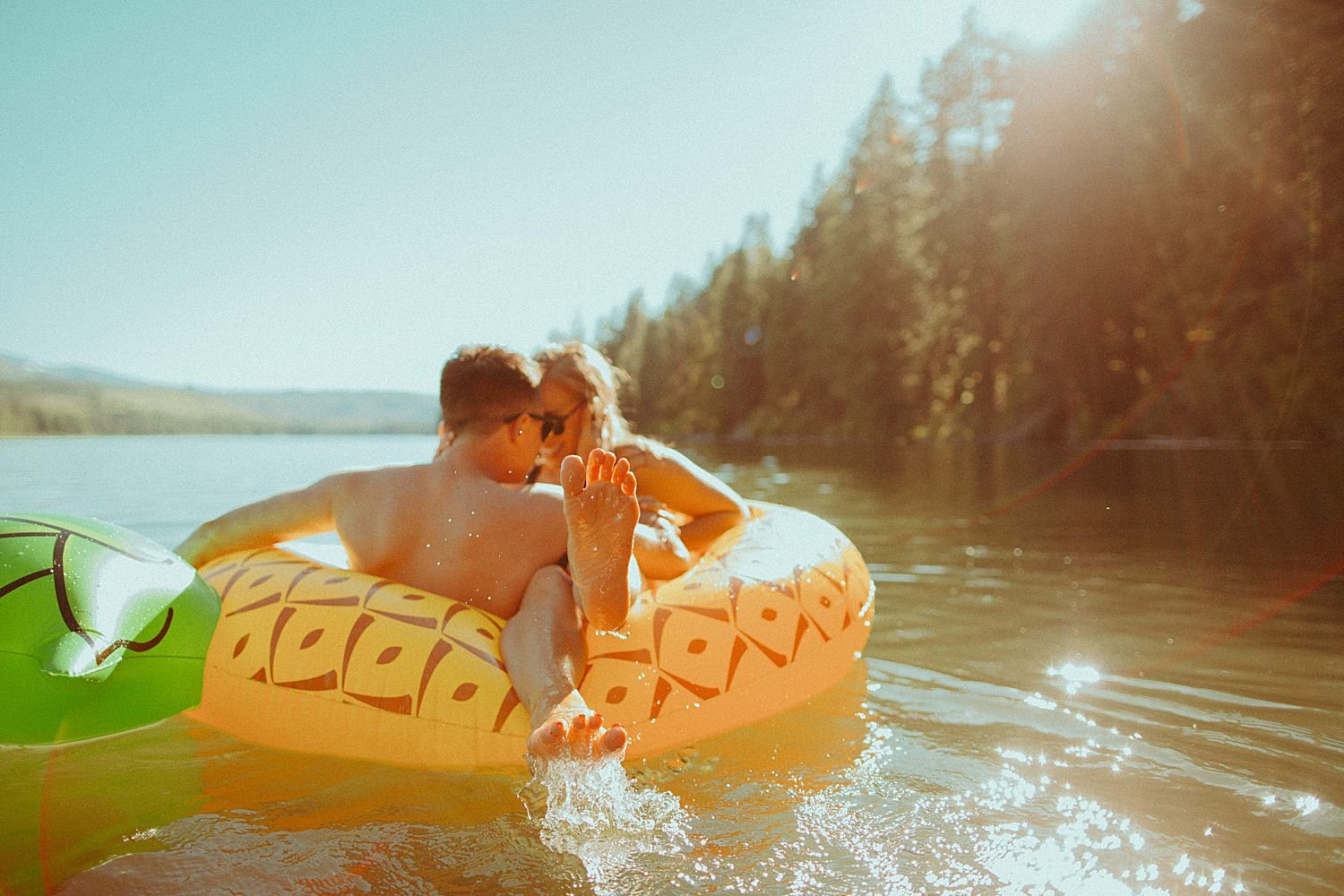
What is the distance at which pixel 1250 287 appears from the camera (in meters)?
19.4

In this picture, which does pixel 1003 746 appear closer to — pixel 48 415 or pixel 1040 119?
pixel 1040 119

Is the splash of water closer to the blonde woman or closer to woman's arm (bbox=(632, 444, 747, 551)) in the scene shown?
the blonde woman

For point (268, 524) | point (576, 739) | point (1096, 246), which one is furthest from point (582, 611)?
point (1096, 246)

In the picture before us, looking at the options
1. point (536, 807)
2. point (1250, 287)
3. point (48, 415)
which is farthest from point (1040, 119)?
point (48, 415)

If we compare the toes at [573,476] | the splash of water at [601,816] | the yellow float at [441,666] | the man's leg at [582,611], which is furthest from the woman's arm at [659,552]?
the splash of water at [601,816]

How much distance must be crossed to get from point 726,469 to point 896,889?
16.3m

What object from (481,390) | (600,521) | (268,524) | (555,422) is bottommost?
(268,524)

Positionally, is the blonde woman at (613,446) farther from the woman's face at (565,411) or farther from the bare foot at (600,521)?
the bare foot at (600,521)

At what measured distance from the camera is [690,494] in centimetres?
392

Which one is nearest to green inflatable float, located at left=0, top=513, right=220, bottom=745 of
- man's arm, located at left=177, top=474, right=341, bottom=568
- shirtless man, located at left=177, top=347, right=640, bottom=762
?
man's arm, located at left=177, top=474, right=341, bottom=568

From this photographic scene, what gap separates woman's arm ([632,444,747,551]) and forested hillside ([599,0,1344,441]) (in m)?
2.25

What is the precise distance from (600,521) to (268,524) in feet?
5.06

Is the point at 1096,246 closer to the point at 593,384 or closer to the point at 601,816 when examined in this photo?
the point at 593,384

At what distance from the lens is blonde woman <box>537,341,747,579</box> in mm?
3529
